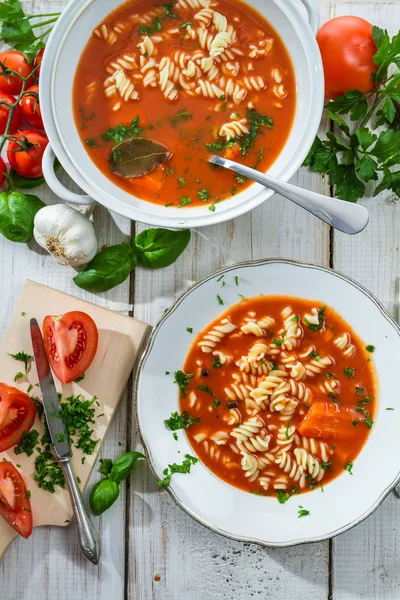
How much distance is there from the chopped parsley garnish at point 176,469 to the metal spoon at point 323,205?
146cm

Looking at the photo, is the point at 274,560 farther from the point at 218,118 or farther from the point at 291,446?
the point at 218,118

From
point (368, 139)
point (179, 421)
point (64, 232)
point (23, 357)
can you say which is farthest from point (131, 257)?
point (368, 139)

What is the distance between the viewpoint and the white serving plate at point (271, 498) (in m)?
3.30

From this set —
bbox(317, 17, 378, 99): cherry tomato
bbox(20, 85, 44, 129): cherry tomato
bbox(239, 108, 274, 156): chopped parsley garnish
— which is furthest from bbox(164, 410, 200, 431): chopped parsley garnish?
bbox(317, 17, 378, 99): cherry tomato

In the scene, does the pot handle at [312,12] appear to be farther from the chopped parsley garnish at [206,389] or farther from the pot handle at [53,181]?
the chopped parsley garnish at [206,389]

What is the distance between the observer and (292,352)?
11.0 ft

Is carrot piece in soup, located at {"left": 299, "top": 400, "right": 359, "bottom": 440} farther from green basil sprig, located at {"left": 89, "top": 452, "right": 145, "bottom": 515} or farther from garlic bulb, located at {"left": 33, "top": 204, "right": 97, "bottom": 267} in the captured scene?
garlic bulb, located at {"left": 33, "top": 204, "right": 97, "bottom": 267}

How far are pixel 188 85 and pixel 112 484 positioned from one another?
213 centimetres

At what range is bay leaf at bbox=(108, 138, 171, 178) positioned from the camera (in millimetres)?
2955

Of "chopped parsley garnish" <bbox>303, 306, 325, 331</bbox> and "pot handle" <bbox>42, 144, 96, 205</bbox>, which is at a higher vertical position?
"pot handle" <bbox>42, 144, 96, 205</bbox>

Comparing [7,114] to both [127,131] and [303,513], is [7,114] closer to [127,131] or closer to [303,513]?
[127,131]

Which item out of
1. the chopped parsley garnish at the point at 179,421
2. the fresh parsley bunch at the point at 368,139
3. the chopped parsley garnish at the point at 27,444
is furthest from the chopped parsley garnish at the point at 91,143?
the chopped parsley garnish at the point at 27,444

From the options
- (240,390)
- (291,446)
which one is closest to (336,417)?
(291,446)

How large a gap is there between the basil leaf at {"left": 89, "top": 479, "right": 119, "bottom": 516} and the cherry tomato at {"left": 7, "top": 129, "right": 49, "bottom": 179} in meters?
1.76
